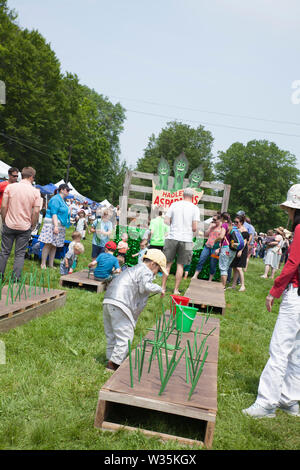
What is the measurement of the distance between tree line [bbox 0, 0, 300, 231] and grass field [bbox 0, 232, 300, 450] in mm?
28467

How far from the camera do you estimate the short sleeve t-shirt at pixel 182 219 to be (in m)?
7.49

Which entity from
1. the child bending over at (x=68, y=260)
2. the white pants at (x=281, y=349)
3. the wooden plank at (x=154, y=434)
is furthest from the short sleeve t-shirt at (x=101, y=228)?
the wooden plank at (x=154, y=434)

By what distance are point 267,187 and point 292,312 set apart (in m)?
53.4

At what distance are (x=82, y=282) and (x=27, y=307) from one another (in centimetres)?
229

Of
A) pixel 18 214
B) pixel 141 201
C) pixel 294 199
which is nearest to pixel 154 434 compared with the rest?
pixel 294 199

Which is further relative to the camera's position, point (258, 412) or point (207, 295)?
point (207, 295)

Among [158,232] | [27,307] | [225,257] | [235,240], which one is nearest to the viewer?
[27,307]

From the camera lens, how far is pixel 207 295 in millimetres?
7551

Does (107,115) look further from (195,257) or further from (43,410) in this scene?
(43,410)

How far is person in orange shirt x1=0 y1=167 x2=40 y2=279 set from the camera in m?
6.26

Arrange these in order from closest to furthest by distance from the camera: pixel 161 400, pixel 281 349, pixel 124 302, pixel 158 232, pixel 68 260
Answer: pixel 161 400, pixel 281 349, pixel 124 302, pixel 68 260, pixel 158 232

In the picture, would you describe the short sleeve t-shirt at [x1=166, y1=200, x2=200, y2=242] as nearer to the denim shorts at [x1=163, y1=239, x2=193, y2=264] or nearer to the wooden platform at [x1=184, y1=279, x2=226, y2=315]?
the denim shorts at [x1=163, y1=239, x2=193, y2=264]

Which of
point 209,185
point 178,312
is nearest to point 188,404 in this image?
point 178,312

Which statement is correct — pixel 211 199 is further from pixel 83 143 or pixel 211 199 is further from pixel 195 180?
pixel 83 143
